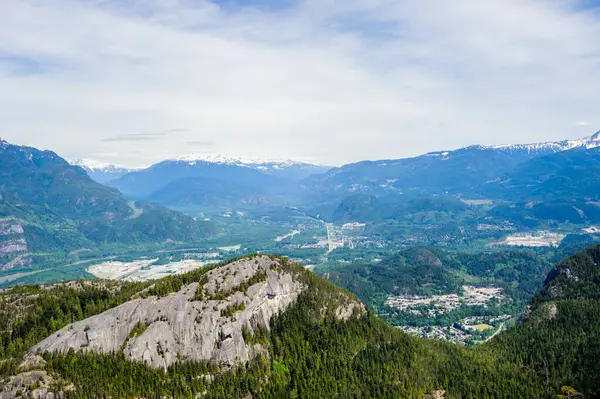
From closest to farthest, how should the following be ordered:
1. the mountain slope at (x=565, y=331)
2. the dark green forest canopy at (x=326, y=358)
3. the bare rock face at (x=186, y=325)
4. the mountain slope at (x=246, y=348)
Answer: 1. the mountain slope at (x=246, y=348)
2. the dark green forest canopy at (x=326, y=358)
3. the bare rock face at (x=186, y=325)
4. the mountain slope at (x=565, y=331)

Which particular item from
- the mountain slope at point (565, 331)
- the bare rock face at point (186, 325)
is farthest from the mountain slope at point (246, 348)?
the mountain slope at point (565, 331)

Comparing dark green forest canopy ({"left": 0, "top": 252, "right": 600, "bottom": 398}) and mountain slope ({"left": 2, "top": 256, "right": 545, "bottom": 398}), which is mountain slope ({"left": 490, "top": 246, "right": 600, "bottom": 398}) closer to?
dark green forest canopy ({"left": 0, "top": 252, "right": 600, "bottom": 398})

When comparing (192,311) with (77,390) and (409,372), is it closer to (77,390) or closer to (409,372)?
(77,390)

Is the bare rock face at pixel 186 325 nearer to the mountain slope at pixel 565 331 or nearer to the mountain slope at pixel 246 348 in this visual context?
the mountain slope at pixel 246 348

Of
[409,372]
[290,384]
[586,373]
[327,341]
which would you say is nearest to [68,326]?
[290,384]

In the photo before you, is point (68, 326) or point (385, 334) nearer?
point (68, 326)

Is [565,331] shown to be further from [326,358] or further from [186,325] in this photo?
[186,325]

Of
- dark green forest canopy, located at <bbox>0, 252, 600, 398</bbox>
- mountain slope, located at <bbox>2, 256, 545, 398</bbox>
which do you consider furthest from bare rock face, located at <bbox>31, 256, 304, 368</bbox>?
dark green forest canopy, located at <bbox>0, 252, 600, 398</bbox>

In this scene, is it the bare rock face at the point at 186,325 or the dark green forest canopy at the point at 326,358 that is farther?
the bare rock face at the point at 186,325

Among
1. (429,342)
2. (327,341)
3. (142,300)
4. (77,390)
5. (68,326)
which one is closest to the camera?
(77,390)
